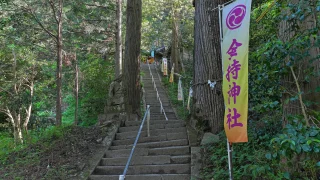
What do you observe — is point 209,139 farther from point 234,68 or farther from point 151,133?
point 234,68

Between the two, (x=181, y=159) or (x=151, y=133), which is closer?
(x=181, y=159)

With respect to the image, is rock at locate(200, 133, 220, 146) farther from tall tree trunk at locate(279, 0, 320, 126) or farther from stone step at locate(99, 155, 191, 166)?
tall tree trunk at locate(279, 0, 320, 126)

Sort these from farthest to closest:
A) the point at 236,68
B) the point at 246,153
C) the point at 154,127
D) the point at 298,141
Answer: the point at 154,127, the point at 246,153, the point at 236,68, the point at 298,141

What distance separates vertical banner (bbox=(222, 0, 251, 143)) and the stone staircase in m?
1.87

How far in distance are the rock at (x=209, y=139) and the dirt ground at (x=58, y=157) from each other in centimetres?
259

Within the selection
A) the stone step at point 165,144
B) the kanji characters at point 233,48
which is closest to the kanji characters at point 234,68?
the kanji characters at point 233,48

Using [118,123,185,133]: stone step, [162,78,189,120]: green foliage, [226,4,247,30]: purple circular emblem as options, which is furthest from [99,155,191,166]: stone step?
[162,78,189,120]: green foliage

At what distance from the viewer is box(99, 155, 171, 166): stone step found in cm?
563

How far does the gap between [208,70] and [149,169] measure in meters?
2.54

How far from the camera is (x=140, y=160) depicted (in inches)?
228

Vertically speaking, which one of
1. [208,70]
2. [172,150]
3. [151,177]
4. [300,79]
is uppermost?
[208,70]

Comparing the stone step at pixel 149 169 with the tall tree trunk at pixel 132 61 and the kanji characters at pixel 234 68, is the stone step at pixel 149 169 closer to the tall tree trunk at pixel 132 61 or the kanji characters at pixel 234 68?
the kanji characters at pixel 234 68

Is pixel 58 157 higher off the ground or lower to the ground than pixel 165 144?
lower

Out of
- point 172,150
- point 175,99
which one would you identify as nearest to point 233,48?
point 172,150
